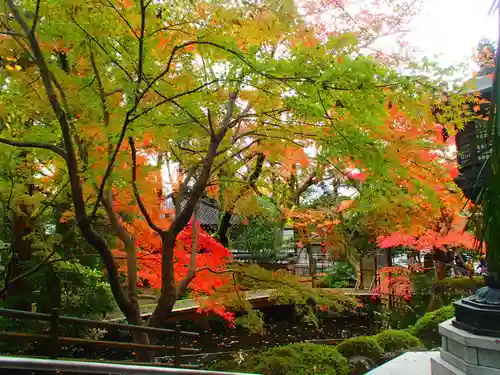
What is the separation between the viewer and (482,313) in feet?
11.5

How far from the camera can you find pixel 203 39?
389 cm

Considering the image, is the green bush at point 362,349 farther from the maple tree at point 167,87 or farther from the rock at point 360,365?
the maple tree at point 167,87

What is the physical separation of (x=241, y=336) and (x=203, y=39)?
1337 cm

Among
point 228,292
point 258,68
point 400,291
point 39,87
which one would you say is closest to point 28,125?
point 39,87

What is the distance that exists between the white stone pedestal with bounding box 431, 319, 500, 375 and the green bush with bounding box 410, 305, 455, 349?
281 inches

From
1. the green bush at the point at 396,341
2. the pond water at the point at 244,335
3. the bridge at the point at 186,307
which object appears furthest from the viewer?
the bridge at the point at 186,307

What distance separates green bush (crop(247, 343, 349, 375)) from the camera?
7.25 metres

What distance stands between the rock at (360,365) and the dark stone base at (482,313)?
486 centimetres

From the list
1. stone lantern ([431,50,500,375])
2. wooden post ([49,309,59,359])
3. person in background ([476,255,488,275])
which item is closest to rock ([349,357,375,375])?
person in background ([476,255,488,275])

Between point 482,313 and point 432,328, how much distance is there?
7.95m

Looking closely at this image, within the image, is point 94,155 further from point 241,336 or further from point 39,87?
point 241,336

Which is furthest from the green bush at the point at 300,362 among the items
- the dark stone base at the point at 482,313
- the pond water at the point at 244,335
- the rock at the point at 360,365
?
the dark stone base at the point at 482,313

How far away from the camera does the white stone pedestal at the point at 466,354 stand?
10.9 ft

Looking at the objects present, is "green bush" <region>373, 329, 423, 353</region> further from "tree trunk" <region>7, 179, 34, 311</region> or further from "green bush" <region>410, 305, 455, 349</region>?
"tree trunk" <region>7, 179, 34, 311</region>
